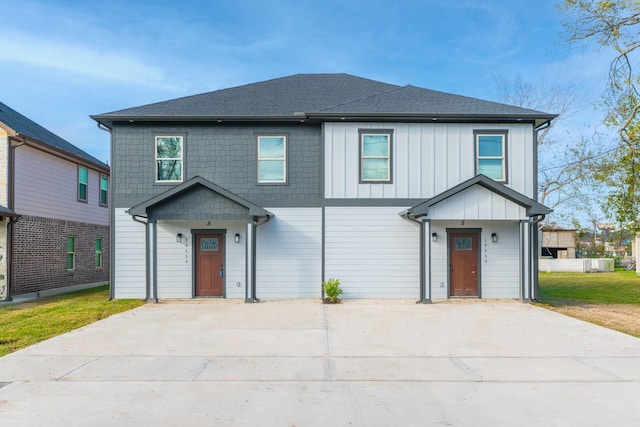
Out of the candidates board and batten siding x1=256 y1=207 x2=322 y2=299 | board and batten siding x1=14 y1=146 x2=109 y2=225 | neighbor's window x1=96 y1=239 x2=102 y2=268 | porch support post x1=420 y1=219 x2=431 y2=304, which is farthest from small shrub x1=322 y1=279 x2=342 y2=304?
neighbor's window x1=96 y1=239 x2=102 y2=268

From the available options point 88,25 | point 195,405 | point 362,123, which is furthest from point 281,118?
point 195,405

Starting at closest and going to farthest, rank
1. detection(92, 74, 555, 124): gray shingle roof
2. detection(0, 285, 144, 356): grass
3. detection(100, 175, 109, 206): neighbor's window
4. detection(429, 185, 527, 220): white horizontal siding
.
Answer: detection(0, 285, 144, 356): grass, detection(429, 185, 527, 220): white horizontal siding, detection(92, 74, 555, 124): gray shingle roof, detection(100, 175, 109, 206): neighbor's window

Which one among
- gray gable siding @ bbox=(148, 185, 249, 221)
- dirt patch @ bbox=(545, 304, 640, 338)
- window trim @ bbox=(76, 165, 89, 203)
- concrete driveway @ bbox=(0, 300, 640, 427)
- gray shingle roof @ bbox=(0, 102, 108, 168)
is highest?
gray shingle roof @ bbox=(0, 102, 108, 168)

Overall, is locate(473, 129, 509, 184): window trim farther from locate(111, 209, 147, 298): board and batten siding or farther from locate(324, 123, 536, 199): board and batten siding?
locate(111, 209, 147, 298): board and batten siding

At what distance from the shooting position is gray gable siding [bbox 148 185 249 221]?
1279 centimetres

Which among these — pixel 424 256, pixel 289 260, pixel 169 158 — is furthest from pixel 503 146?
pixel 169 158

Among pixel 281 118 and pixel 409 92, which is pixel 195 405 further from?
pixel 409 92

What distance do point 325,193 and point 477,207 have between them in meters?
4.38

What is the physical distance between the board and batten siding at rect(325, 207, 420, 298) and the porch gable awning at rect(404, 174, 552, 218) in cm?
126

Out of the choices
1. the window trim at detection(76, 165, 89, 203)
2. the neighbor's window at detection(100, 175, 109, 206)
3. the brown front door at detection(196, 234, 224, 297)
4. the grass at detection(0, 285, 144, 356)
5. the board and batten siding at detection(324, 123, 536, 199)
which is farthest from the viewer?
the neighbor's window at detection(100, 175, 109, 206)

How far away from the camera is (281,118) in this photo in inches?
534

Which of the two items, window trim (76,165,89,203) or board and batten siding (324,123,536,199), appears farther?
window trim (76,165,89,203)

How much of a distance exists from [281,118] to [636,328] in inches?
408

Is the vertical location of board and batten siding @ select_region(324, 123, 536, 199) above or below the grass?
above
